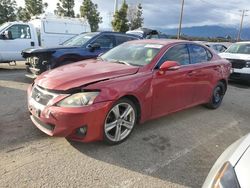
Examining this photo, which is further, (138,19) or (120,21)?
(138,19)

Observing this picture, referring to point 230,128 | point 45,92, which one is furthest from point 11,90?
point 230,128

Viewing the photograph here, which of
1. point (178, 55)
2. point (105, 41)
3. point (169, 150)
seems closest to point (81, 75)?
point (169, 150)

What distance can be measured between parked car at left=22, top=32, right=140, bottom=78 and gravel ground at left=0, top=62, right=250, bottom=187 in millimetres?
2309

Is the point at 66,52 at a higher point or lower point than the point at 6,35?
lower

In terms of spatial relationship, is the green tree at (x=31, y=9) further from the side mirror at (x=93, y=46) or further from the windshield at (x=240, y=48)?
the side mirror at (x=93, y=46)

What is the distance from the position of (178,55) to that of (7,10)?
35.9 meters

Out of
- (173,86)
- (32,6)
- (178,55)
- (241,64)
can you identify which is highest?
(32,6)

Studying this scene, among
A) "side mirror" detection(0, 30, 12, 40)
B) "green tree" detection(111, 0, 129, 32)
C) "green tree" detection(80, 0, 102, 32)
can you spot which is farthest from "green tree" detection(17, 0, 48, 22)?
"side mirror" detection(0, 30, 12, 40)

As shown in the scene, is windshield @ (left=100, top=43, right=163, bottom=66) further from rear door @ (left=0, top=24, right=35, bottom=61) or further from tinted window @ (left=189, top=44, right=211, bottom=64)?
rear door @ (left=0, top=24, right=35, bottom=61)

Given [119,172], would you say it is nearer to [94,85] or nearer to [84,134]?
[84,134]

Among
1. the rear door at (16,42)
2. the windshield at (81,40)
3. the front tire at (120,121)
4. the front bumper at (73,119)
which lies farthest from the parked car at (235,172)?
the rear door at (16,42)

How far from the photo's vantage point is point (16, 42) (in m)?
11.1

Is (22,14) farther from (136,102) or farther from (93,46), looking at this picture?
(136,102)

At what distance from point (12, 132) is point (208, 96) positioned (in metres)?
4.04
